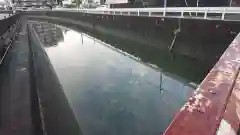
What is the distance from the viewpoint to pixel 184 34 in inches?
568

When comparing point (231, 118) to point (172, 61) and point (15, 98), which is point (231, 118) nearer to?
point (15, 98)

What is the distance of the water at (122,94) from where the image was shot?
7.45 meters

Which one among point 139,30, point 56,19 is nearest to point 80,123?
point 139,30

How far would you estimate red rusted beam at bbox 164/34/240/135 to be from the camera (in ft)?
5.30

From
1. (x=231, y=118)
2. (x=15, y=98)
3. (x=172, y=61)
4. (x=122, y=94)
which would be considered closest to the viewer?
(x=231, y=118)

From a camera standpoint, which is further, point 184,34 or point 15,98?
point 184,34

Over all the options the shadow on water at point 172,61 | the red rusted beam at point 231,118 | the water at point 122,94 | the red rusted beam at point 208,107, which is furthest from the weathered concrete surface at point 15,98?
the shadow on water at point 172,61

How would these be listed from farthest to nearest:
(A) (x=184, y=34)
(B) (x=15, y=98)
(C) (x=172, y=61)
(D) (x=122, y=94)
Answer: (A) (x=184, y=34), (C) (x=172, y=61), (D) (x=122, y=94), (B) (x=15, y=98)

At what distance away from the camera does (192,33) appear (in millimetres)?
13742

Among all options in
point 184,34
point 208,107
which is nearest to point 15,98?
point 208,107

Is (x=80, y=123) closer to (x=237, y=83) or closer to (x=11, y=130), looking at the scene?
(x=11, y=130)

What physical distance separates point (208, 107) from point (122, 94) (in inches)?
328

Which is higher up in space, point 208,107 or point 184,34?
point 208,107

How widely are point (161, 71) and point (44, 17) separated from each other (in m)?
51.8
